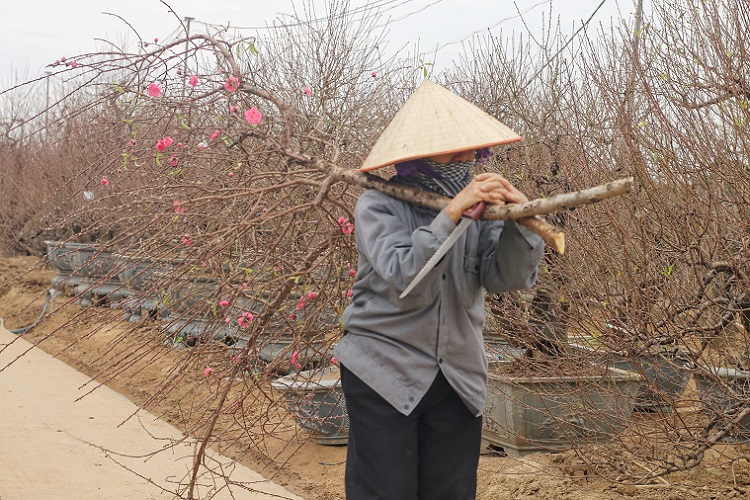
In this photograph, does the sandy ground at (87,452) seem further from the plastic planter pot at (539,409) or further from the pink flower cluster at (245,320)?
the plastic planter pot at (539,409)

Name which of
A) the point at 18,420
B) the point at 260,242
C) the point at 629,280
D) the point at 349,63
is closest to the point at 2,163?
the point at 349,63

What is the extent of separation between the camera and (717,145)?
13.4 feet

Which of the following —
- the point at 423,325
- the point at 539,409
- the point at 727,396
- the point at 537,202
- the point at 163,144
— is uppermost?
the point at 537,202

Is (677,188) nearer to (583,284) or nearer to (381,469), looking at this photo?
(583,284)

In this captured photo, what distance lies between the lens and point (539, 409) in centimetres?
567

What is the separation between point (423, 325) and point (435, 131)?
60 cm

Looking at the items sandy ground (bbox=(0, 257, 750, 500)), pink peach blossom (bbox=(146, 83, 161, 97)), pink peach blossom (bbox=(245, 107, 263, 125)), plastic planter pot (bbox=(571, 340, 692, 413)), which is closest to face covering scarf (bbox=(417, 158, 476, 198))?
pink peach blossom (bbox=(245, 107, 263, 125))

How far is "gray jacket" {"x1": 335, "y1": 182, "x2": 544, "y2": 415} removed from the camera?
104 inches

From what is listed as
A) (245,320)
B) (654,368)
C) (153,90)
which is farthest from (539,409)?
(153,90)

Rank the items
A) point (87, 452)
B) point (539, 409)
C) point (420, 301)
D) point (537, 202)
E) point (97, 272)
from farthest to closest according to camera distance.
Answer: point (87, 452), point (539, 409), point (97, 272), point (420, 301), point (537, 202)

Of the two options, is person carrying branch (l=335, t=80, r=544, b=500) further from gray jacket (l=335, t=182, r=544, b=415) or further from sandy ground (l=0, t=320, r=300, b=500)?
sandy ground (l=0, t=320, r=300, b=500)

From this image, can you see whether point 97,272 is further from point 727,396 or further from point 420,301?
point 727,396

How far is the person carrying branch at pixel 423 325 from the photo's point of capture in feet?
8.79

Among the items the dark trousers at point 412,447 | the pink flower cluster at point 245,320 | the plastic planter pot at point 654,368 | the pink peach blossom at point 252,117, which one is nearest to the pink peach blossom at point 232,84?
the pink peach blossom at point 252,117
